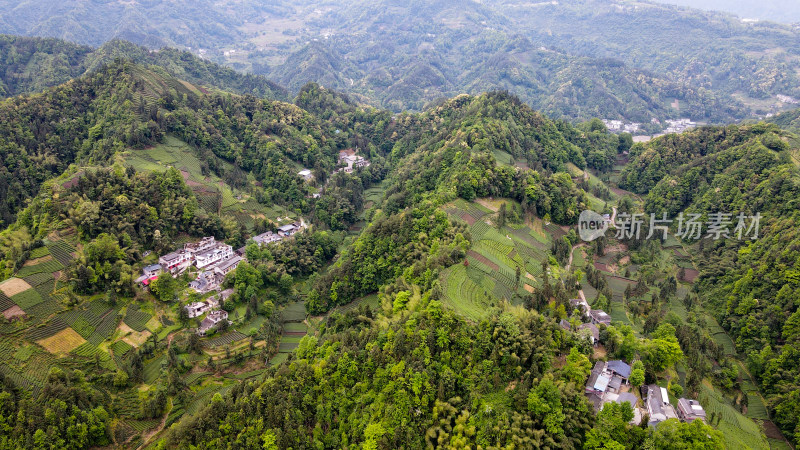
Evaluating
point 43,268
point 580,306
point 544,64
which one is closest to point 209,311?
point 43,268

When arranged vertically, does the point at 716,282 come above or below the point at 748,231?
below

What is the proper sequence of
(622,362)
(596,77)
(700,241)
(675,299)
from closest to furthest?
(622,362) < (675,299) < (700,241) < (596,77)

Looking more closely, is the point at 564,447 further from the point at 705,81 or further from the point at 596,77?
the point at 705,81

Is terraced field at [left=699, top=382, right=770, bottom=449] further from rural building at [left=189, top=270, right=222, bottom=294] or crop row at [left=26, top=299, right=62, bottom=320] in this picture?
crop row at [left=26, top=299, right=62, bottom=320]

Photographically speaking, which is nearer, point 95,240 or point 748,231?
point 95,240

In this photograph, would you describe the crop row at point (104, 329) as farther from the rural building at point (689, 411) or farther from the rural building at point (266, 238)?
the rural building at point (689, 411)

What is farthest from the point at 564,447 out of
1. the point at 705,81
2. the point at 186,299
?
the point at 705,81
